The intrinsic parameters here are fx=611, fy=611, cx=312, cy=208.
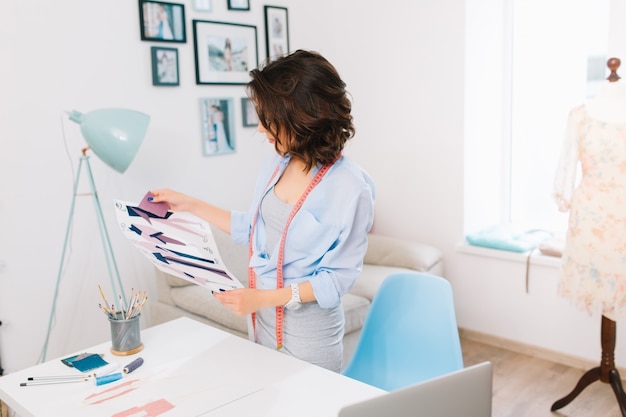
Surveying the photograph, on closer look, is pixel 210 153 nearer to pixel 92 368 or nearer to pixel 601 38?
pixel 92 368

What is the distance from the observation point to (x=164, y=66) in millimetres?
3176

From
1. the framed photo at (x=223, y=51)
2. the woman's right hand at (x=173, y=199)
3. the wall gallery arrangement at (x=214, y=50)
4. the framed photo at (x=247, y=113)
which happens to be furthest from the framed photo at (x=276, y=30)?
the woman's right hand at (x=173, y=199)

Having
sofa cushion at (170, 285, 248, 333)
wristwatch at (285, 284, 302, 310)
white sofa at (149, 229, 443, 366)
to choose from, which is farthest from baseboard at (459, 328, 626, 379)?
wristwatch at (285, 284, 302, 310)

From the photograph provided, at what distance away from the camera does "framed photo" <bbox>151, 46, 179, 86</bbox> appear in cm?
313

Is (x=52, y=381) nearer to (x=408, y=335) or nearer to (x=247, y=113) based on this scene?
(x=408, y=335)

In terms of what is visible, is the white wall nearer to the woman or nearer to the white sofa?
the white sofa

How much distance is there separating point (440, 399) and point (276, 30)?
322 cm

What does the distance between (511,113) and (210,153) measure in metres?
1.82

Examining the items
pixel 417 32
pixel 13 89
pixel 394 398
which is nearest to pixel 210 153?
pixel 13 89

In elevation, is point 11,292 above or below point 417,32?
below

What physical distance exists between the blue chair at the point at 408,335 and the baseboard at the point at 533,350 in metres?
1.69

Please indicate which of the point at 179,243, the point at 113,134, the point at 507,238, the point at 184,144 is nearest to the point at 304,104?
the point at 179,243

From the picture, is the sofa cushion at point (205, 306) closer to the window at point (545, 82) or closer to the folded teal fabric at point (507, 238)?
the folded teal fabric at point (507, 238)

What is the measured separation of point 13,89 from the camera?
2.64 m
